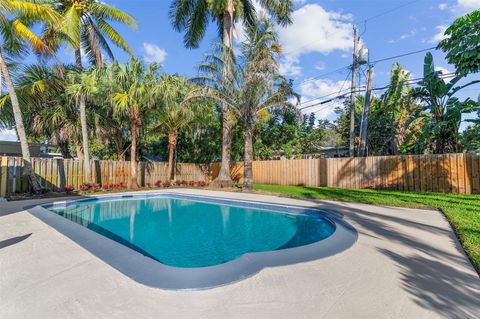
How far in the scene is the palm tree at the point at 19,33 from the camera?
9352mm

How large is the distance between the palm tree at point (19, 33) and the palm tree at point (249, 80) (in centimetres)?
614

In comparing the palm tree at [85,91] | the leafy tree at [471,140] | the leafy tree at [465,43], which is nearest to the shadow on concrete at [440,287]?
the leafy tree at [465,43]

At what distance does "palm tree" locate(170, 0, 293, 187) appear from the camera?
14.6 metres

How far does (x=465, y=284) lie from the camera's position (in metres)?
2.73

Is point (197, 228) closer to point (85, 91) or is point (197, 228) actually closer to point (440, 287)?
point (440, 287)

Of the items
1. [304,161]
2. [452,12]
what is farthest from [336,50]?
[304,161]

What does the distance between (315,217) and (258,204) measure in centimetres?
229

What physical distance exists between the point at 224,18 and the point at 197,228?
1286cm

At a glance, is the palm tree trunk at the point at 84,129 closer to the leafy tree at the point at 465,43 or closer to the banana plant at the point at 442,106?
the leafy tree at the point at 465,43

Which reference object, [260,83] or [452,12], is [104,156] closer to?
[260,83]

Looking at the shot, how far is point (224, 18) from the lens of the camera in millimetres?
14867

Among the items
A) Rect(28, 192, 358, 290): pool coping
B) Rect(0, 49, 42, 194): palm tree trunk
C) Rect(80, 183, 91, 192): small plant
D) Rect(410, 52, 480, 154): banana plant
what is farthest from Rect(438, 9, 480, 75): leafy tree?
Rect(0, 49, 42, 194): palm tree trunk

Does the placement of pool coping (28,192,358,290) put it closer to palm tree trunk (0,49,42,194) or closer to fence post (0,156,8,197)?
palm tree trunk (0,49,42,194)

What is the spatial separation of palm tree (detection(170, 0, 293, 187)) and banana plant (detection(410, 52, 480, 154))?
28.4ft
